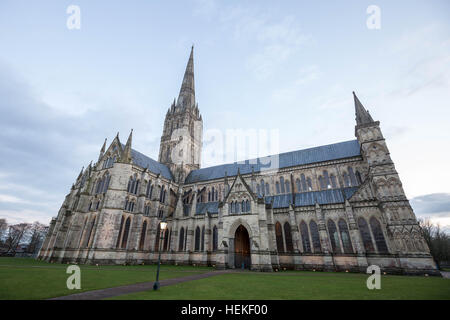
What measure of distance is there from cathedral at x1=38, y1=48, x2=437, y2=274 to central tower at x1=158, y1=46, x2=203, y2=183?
653cm

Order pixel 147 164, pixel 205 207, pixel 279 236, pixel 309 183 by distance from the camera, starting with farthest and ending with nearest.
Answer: pixel 147 164, pixel 205 207, pixel 309 183, pixel 279 236

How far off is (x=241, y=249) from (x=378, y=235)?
1781 centimetres

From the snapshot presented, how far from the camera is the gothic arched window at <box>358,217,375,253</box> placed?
2420 centimetres

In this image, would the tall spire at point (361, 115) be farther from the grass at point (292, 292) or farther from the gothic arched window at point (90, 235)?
the gothic arched window at point (90, 235)

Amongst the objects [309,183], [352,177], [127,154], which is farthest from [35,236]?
[352,177]

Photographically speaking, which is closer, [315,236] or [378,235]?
[378,235]

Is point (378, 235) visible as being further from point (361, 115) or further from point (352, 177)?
point (361, 115)

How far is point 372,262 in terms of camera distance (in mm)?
23438

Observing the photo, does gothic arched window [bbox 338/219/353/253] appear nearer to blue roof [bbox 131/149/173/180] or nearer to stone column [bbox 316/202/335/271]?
stone column [bbox 316/202/335/271]

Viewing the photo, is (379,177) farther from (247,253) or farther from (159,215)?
(159,215)

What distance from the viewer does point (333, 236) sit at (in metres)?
26.2

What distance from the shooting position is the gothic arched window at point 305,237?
88.4 feet

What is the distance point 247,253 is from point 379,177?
69.6 ft
